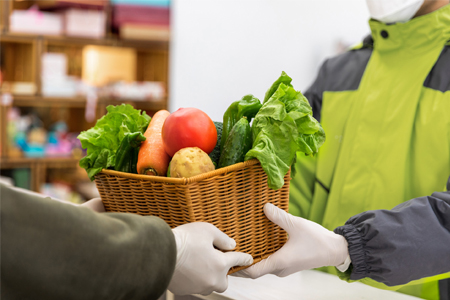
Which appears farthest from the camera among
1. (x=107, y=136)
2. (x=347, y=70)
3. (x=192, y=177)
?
(x=347, y=70)

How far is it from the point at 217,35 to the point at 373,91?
4.58 ft

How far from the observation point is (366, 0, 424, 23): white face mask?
1283 mm

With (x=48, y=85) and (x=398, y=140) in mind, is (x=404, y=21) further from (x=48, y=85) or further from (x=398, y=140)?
(x=48, y=85)

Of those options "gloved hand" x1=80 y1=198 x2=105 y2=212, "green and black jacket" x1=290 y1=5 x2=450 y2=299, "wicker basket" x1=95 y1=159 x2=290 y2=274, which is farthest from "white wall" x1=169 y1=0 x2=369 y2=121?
"wicker basket" x1=95 y1=159 x2=290 y2=274

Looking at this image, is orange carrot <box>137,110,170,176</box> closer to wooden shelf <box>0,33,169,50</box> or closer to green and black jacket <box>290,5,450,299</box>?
green and black jacket <box>290,5,450,299</box>

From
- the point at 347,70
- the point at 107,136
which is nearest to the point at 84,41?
the point at 347,70

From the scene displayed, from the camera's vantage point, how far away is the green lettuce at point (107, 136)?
3.19 feet

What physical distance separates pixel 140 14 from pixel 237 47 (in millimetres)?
973

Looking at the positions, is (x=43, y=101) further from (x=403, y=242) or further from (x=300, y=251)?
(x=403, y=242)

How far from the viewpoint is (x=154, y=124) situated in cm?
101

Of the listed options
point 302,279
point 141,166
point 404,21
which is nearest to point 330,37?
point 404,21

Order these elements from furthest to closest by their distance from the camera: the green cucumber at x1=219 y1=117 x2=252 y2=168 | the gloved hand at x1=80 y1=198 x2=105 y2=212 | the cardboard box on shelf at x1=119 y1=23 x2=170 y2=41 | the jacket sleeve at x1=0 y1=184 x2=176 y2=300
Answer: the cardboard box on shelf at x1=119 y1=23 x2=170 y2=41 < the gloved hand at x1=80 y1=198 x2=105 y2=212 < the green cucumber at x1=219 y1=117 x2=252 y2=168 < the jacket sleeve at x1=0 y1=184 x2=176 y2=300

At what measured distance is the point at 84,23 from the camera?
326cm

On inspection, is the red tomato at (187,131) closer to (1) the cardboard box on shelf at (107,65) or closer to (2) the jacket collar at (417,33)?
(2) the jacket collar at (417,33)
